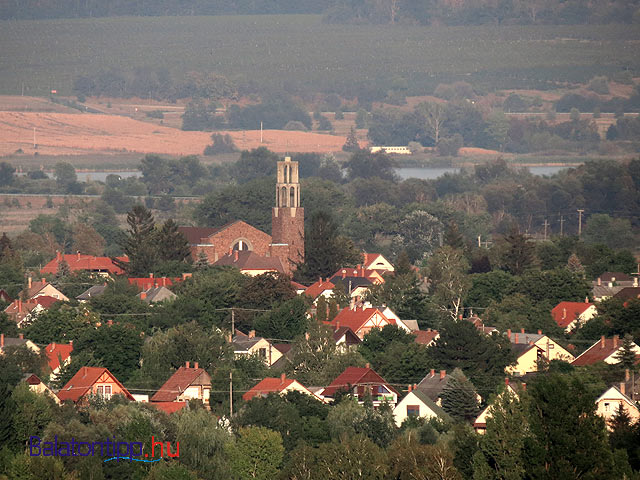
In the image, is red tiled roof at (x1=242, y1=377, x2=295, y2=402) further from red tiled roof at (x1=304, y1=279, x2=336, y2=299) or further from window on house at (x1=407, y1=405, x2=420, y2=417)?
red tiled roof at (x1=304, y1=279, x2=336, y2=299)

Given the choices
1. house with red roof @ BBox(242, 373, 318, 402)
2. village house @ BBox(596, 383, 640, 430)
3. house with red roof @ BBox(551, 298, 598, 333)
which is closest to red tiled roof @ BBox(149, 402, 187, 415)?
house with red roof @ BBox(242, 373, 318, 402)

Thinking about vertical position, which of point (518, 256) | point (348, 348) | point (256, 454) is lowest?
point (518, 256)

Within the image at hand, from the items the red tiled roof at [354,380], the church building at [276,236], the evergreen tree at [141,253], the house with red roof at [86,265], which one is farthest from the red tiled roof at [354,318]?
the house with red roof at [86,265]

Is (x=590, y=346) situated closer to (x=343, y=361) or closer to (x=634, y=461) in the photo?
(x=343, y=361)

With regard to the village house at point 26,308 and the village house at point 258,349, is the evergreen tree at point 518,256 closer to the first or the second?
the village house at point 26,308

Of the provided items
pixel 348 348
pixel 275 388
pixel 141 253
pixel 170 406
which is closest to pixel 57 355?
pixel 348 348

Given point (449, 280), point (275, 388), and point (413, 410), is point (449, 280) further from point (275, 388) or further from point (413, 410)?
point (413, 410)

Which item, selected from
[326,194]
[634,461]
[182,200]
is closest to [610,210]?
[326,194]
